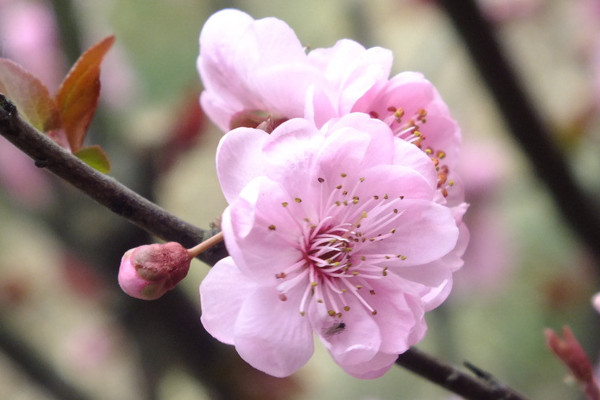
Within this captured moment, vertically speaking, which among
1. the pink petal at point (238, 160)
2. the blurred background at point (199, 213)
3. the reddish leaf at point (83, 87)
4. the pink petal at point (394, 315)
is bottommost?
the blurred background at point (199, 213)

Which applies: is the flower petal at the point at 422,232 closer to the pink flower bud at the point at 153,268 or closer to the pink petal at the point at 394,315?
the pink petal at the point at 394,315

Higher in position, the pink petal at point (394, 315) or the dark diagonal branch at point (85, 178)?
the dark diagonal branch at point (85, 178)

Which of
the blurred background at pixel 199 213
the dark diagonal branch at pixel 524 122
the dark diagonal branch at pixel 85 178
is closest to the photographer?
the dark diagonal branch at pixel 85 178

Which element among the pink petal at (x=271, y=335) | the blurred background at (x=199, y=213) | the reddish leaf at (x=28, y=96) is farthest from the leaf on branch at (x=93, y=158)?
the blurred background at (x=199, y=213)

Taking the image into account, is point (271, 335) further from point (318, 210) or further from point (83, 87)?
point (83, 87)

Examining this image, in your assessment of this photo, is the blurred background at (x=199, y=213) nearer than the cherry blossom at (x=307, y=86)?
No

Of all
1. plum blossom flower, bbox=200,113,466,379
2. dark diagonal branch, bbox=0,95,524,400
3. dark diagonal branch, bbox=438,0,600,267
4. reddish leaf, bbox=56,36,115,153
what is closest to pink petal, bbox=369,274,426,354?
plum blossom flower, bbox=200,113,466,379

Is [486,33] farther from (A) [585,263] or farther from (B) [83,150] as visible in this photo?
(B) [83,150]

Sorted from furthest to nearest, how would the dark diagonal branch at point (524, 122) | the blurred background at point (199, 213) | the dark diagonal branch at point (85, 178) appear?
the blurred background at point (199, 213) → the dark diagonal branch at point (524, 122) → the dark diagonal branch at point (85, 178)
